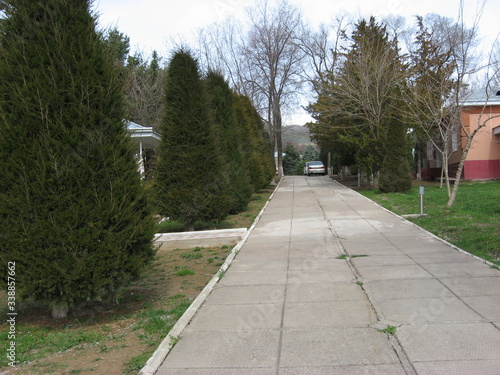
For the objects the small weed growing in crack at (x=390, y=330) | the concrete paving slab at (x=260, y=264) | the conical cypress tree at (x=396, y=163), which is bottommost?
the concrete paving slab at (x=260, y=264)

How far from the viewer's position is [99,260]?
5426mm

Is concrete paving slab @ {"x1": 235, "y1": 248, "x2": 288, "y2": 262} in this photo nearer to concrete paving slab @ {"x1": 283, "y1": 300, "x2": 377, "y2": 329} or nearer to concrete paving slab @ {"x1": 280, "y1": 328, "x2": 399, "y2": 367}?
concrete paving slab @ {"x1": 283, "y1": 300, "x2": 377, "y2": 329}

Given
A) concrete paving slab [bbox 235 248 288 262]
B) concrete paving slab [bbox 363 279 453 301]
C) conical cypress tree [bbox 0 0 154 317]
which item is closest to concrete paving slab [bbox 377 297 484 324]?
concrete paving slab [bbox 363 279 453 301]

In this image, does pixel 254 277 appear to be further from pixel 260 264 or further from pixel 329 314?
pixel 329 314

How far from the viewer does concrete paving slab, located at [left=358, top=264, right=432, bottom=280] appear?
6680 mm

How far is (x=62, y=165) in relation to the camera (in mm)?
5355

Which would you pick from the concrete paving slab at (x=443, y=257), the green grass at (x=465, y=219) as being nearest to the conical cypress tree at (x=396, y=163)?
the green grass at (x=465, y=219)

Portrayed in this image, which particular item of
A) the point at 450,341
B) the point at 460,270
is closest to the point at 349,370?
the point at 450,341

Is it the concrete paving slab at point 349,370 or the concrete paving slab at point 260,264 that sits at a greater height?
the concrete paving slab at point 349,370

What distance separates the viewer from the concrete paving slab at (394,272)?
6.68 meters

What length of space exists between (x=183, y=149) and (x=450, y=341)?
9.18m

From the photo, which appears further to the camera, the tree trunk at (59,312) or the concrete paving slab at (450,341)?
the tree trunk at (59,312)

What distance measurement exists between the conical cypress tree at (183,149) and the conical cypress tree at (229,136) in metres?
3.93

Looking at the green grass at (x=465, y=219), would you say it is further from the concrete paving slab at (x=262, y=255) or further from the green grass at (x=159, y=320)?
the green grass at (x=159, y=320)
